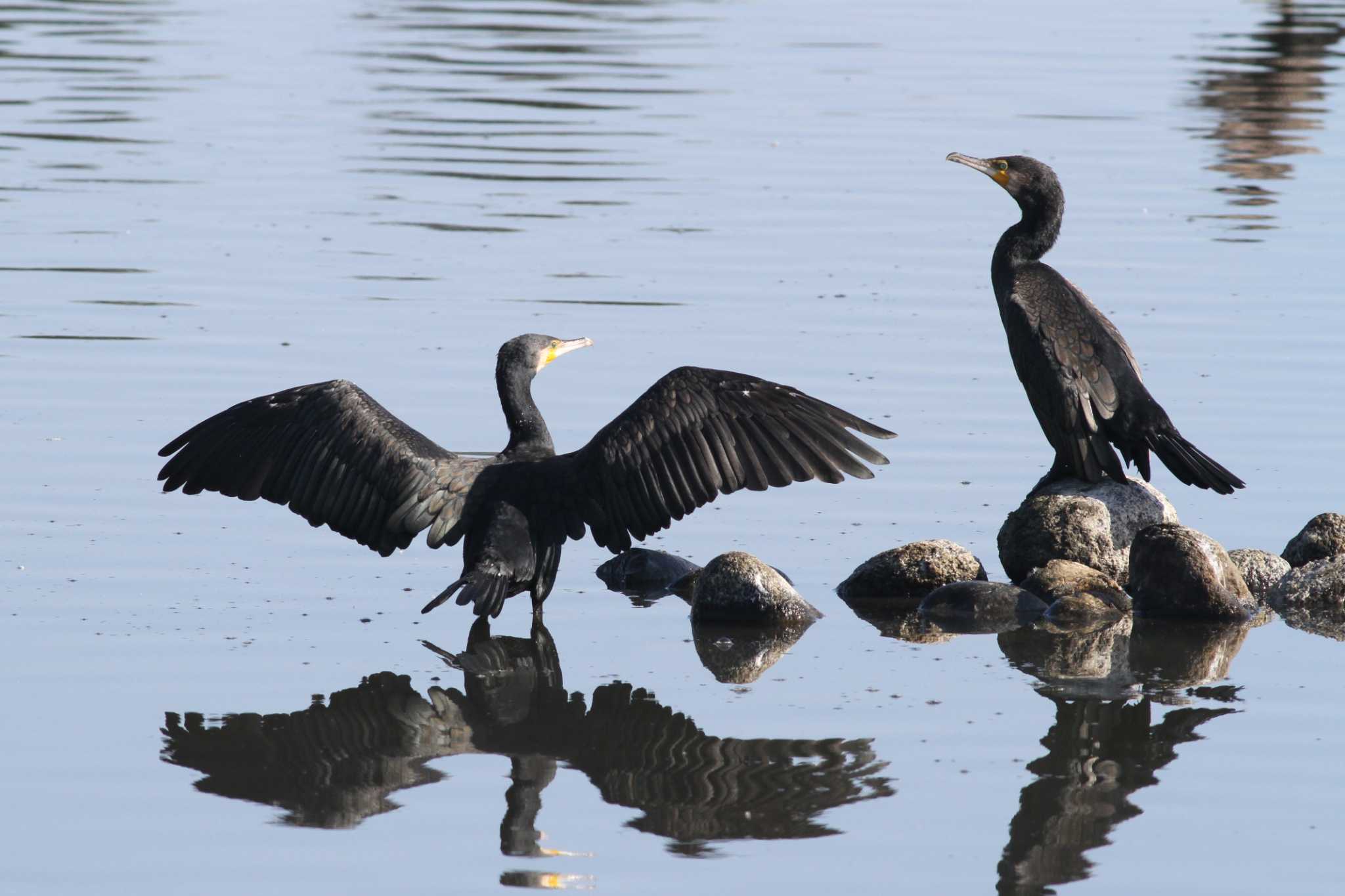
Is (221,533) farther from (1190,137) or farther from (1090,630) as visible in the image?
(1190,137)

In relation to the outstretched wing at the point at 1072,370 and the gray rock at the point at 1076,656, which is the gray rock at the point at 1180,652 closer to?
the gray rock at the point at 1076,656

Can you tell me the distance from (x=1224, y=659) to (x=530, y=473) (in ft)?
9.13

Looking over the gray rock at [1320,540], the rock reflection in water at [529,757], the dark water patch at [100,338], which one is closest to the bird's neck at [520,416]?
the rock reflection in water at [529,757]

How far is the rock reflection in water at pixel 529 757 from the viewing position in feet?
20.1

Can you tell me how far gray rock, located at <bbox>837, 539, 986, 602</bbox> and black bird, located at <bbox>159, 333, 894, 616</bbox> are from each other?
77 centimetres

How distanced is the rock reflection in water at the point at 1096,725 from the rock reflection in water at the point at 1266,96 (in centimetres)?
887

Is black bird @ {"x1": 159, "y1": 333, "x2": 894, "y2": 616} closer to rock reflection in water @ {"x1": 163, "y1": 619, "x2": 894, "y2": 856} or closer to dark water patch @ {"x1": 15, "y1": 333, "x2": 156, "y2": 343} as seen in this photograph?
rock reflection in water @ {"x1": 163, "y1": 619, "x2": 894, "y2": 856}

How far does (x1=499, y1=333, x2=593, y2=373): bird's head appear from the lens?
8680mm

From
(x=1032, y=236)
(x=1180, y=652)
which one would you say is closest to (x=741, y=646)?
(x=1180, y=652)

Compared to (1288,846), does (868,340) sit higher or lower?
higher

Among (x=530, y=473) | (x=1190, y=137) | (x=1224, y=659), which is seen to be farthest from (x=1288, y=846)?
(x=1190, y=137)

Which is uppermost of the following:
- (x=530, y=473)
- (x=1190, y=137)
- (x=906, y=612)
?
(x=1190, y=137)

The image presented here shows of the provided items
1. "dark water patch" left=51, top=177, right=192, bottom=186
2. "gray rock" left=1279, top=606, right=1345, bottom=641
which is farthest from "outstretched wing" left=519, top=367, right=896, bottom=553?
"dark water patch" left=51, top=177, right=192, bottom=186

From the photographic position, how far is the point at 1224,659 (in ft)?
25.6
